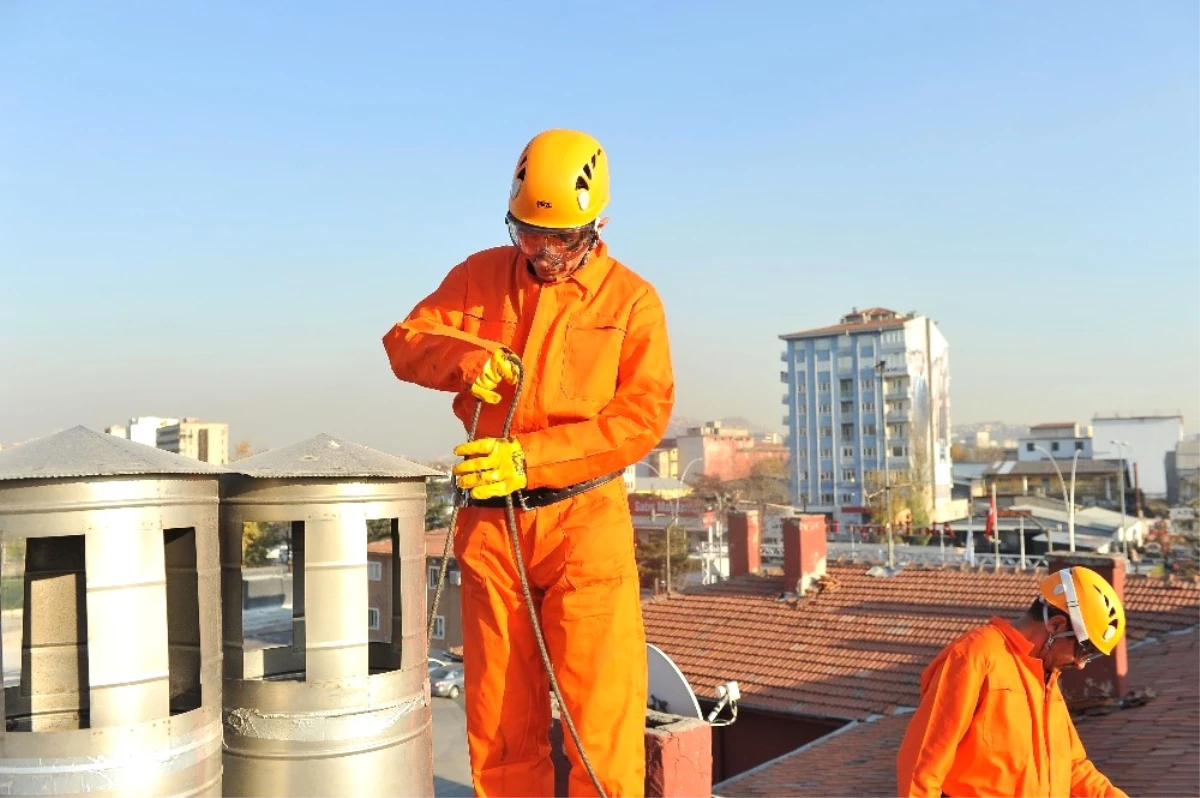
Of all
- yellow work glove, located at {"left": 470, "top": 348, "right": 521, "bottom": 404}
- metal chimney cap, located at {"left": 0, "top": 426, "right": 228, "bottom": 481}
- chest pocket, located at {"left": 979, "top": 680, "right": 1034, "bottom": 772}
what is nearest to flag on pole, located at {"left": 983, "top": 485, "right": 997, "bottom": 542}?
chest pocket, located at {"left": 979, "top": 680, "right": 1034, "bottom": 772}

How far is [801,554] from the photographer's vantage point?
62.3ft

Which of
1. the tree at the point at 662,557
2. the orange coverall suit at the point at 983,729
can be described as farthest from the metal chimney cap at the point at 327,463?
the tree at the point at 662,557

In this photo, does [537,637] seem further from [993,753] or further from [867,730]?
[867,730]

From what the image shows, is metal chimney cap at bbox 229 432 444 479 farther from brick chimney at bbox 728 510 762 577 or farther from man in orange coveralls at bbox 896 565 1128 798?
brick chimney at bbox 728 510 762 577

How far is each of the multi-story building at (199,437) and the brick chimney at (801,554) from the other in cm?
2999

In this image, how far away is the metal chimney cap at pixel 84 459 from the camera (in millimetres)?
2938

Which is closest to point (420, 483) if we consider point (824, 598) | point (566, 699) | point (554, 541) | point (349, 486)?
point (349, 486)

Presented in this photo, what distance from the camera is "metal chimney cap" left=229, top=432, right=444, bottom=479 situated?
11.6ft

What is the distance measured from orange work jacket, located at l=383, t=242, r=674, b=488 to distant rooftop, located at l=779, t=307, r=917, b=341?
74285 millimetres

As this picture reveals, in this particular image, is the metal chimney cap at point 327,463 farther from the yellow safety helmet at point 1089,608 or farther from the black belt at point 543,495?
the yellow safety helmet at point 1089,608

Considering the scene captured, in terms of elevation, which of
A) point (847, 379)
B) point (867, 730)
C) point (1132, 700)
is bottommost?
point (867, 730)

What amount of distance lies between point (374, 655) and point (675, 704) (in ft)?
11.7

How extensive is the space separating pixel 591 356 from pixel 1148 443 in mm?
101958

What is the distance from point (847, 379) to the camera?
77.0 m
